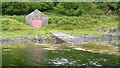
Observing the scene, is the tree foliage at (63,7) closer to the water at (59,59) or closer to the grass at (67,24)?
the grass at (67,24)

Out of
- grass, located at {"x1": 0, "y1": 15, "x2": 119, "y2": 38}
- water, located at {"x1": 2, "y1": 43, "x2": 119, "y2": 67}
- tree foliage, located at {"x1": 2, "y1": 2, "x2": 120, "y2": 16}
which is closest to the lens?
water, located at {"x1": 2, "y1": 43, "x2": 119, "y2": 67}

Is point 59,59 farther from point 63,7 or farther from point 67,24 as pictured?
point 63,7

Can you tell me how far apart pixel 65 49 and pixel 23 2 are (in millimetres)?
36606

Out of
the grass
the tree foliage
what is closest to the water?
the grass

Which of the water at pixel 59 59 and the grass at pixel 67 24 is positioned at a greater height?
the water at pixel 59 59

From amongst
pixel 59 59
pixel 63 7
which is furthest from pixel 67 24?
pixel 59 59

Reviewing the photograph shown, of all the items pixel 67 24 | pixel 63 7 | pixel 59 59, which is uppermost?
pixel 59 59

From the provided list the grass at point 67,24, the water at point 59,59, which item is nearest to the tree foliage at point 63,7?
the grass at point 67,24

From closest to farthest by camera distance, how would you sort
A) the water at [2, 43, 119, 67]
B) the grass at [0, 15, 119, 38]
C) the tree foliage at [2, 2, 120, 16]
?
1. the water at [2, 43, 119, 67]
2. the grass at [0, 15, 119, 38]
3. the tree foliage at [2, 2, 120, 16]

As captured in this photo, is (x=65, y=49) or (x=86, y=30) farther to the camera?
(x=86, y=30)

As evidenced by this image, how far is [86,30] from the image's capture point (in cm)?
5744

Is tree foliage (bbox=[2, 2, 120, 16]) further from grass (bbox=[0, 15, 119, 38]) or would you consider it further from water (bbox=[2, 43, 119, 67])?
water (bbox=[2, 43, 119, 67])

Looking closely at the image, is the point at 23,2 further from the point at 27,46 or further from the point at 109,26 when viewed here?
the point at 27,46

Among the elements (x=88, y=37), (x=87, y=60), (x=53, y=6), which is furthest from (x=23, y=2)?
(x=87, y=60)
